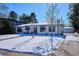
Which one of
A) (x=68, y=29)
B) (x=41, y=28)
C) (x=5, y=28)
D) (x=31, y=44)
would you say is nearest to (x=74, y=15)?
(x=68, y=29)

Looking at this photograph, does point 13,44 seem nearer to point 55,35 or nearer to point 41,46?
point 41,46

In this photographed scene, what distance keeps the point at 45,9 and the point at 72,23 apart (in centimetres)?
40

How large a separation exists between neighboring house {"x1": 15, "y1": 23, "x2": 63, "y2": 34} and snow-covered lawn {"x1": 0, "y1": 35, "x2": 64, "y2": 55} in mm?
81

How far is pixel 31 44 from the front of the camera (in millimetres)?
2941

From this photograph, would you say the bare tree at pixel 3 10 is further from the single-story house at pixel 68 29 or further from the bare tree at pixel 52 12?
the single-story house at pixel 68 29

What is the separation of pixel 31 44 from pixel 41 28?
25cm

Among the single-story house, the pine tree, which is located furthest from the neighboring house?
the pine tree

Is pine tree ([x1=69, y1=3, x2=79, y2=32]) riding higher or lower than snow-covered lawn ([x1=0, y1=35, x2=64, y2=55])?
higher

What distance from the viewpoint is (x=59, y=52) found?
9.58ft

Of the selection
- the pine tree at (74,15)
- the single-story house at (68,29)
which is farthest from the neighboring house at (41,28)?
the pine tree at (74,15)

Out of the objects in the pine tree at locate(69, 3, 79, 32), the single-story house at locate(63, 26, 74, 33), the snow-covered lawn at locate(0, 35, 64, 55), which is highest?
the pine tree at locate(69, 3, 79, 32)

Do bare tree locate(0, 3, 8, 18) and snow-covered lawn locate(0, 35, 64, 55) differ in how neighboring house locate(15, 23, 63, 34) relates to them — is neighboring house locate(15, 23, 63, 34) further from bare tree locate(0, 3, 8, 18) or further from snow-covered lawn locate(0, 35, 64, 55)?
bare tree locate(0, 3, 8, 18)

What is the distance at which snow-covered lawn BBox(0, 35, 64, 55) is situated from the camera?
2.93 metres

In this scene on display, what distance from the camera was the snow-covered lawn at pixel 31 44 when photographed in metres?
2.93
